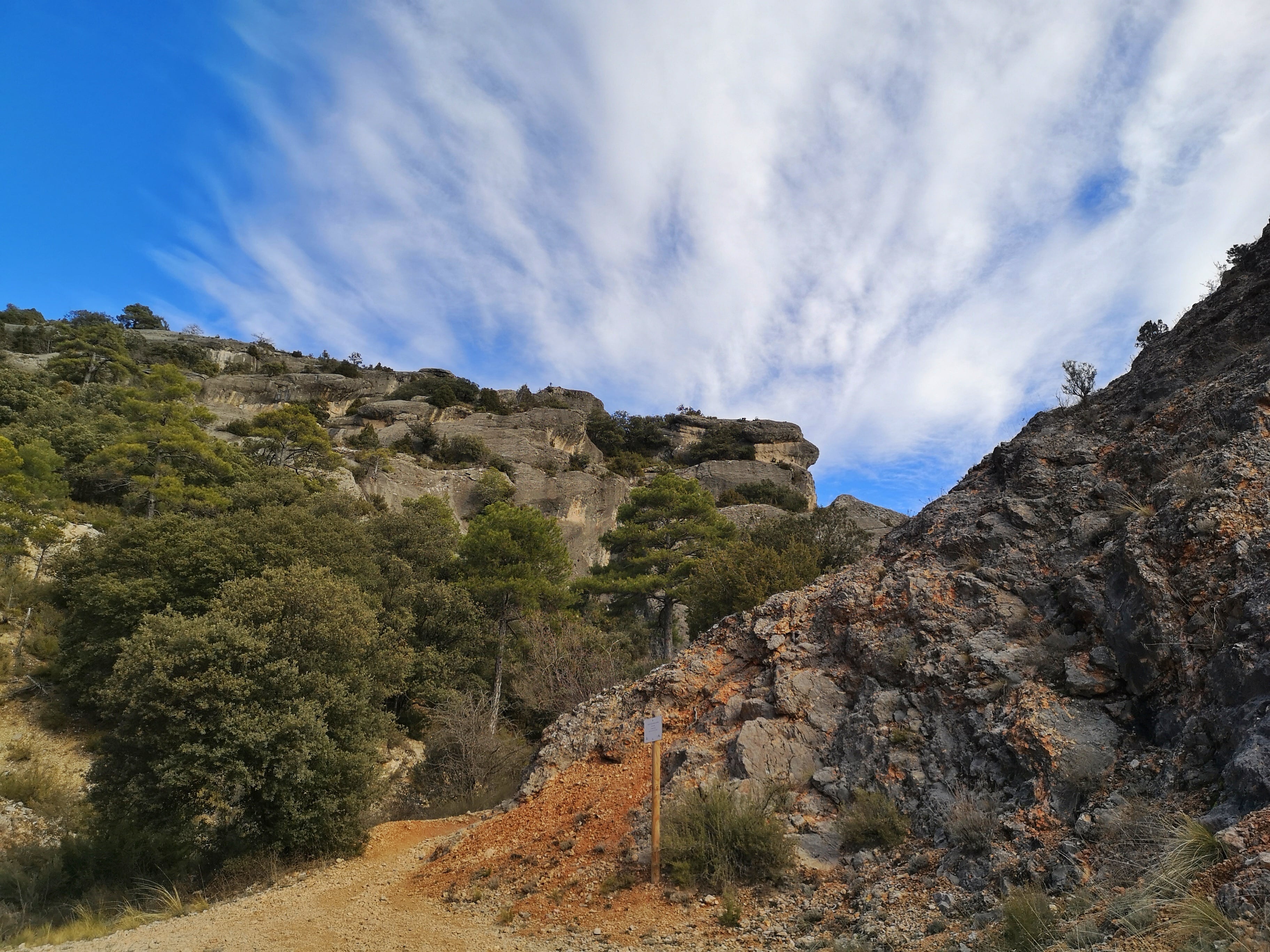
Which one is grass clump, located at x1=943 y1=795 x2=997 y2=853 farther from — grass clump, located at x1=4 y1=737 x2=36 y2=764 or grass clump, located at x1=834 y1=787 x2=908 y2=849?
grass clump, located at x1=4 y1=737 x2=36 y2=764

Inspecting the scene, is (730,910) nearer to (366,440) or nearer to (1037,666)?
(1037,666)

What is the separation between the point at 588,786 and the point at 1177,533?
851 cm

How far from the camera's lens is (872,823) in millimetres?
7445

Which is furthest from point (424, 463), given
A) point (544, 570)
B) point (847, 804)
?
point (847, 804)

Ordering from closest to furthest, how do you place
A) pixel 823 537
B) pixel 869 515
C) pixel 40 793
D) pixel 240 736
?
pixel 240 736 → pixel 40 793 → pixel 823 537 → pixel 869 515

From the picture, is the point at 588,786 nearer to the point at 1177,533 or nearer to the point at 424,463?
the point at 1177,533

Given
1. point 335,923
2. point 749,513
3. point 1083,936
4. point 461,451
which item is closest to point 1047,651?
point 1083,936

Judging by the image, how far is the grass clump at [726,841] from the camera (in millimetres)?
7516

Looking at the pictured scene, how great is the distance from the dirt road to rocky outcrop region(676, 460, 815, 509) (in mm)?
37912

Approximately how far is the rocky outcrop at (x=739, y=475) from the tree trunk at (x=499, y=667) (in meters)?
26.2

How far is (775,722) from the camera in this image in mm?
9695

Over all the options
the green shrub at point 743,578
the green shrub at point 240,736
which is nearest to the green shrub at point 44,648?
the green shrub at point 240,736

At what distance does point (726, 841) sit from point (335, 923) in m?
5.30

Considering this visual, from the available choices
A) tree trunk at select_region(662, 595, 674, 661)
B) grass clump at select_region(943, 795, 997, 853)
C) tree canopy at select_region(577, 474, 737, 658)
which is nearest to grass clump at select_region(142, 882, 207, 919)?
grass clump at select_region(943, 795, 997, 853)
